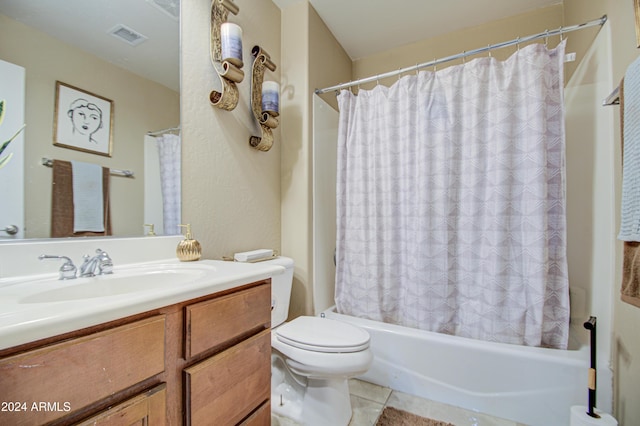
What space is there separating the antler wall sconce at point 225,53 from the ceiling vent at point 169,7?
0.53ft

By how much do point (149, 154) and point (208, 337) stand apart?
0.81 meters

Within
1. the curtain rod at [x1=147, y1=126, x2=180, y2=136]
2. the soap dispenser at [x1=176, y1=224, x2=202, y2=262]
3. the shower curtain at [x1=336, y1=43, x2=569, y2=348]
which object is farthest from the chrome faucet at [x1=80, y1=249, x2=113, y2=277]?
the shower curtain at [x1=336, y1=43, x2=569, y2=348]

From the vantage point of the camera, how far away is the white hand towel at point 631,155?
2.64 feet

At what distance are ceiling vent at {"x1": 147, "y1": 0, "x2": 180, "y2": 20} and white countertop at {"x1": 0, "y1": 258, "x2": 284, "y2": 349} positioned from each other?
1112mm

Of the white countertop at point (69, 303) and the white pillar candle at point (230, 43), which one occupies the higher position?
the white pillar candle at point (230, 43)

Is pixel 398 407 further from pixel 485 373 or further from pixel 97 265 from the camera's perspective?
pixel 97 265

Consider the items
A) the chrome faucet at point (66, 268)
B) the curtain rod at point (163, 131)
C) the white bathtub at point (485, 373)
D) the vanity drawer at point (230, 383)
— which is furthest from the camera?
the white bathtub at point (485, 373)

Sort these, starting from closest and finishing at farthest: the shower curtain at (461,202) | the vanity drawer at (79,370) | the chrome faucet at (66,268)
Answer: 1. the vanity drawer at (79,370)
2. the chrome faucet at (66,268)
3. the shower curtain at (461,202)

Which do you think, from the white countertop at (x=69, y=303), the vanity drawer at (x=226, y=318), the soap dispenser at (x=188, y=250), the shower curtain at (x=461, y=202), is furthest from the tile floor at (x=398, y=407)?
the white countertop at (x=69, y=303)

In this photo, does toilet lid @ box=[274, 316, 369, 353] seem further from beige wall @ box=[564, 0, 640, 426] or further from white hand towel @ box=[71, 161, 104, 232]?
beige wall @ box=[564, 0, 640, 426]

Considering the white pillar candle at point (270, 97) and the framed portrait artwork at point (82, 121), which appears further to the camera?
the white pillar candle at point (270, 97)

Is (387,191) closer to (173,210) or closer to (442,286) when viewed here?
(442,286)

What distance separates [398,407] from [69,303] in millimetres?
1523

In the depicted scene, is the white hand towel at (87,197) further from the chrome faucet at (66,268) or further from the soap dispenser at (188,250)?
the soap dispenser at (188,250)
